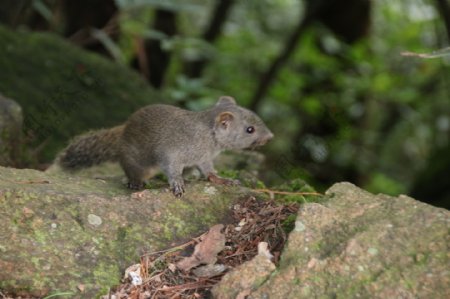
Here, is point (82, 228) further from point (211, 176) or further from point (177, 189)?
point (211, 176)

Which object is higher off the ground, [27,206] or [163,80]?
[27,206]

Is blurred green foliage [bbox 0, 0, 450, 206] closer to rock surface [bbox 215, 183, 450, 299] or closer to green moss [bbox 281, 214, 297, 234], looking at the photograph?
green moss [bbox 281, 214, 297, 234]

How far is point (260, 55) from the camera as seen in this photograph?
31.4 ft

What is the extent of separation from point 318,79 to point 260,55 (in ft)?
3.30

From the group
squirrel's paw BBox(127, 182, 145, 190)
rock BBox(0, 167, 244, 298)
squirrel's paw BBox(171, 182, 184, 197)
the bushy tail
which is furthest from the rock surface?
the bushy tail

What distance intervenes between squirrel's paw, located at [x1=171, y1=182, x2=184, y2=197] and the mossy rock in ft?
7.60

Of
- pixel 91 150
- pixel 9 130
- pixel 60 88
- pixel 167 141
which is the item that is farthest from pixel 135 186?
pixel 60 88

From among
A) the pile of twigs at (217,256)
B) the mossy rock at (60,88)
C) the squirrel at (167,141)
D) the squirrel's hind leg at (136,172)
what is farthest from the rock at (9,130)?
the pile of twigs at (217,256)

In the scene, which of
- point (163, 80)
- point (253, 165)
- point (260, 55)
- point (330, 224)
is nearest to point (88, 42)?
point (163, 80)

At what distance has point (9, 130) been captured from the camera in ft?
15.7

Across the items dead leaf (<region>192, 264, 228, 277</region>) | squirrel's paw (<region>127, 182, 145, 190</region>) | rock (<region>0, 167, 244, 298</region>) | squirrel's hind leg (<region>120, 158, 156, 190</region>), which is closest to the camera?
rock (<region>0, 167, 244, 298</region>)

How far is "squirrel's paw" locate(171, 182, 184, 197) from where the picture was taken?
3.54 meters

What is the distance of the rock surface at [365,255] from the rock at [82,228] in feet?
1.82

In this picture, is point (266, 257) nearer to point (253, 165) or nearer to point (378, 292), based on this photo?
point (378, 292)
